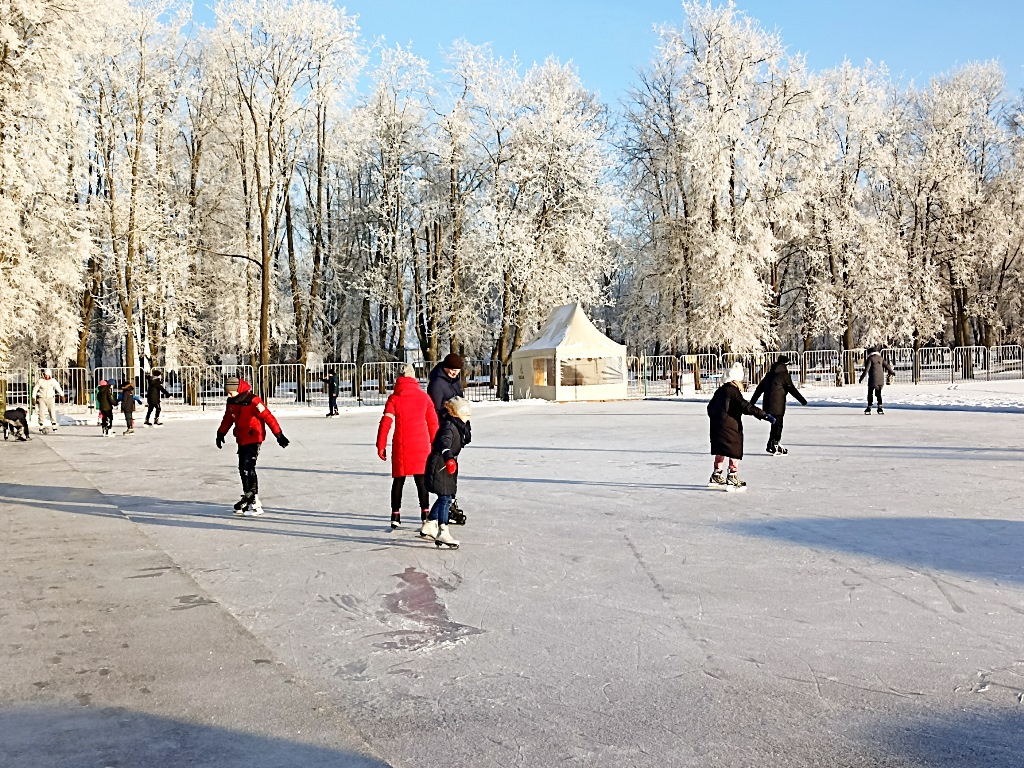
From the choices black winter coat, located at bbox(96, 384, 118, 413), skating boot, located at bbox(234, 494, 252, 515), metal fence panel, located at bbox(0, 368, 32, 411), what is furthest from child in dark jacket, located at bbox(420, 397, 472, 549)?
metal fence panel, located at bbox(0, 368, 32, 411)

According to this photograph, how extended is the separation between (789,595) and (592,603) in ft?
4.20

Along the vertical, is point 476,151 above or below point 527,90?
below

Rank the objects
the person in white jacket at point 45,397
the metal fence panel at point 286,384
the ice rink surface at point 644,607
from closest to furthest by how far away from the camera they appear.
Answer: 1. the ice rink surface at point 644,607
2. the person in white jacket at point 45,397
3. the metal fence panel at point 286,384

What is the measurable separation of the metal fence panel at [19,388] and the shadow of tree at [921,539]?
30.1 m

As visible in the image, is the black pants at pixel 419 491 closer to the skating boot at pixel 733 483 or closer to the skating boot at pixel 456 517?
the skating boot at pixel 456 517

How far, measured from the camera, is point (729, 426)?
9.70 metres

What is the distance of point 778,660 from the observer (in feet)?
13.9

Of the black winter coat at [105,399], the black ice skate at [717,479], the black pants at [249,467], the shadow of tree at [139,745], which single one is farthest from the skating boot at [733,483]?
the black winter coat at [105,399]

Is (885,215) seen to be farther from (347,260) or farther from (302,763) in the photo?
(302,763)

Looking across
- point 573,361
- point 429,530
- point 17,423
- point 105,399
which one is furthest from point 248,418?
point 573,361

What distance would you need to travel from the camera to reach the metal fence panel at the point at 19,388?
30.6m

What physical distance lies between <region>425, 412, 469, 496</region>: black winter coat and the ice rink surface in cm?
53

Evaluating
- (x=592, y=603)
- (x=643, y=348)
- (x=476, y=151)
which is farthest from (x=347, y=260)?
(x=592, y=603)

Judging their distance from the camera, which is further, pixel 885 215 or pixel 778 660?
pixel 885 215
